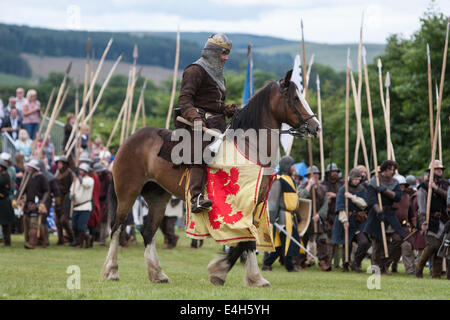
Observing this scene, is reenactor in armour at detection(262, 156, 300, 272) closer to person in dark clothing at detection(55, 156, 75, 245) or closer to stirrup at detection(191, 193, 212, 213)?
stirrup at detection(191, 193, 212, 213)

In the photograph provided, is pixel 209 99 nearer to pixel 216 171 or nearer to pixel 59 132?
pixel 216 171

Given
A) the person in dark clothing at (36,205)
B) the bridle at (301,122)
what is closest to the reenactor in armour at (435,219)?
the bridle at (301,122)

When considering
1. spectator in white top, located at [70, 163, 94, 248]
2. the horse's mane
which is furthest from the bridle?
spectator in white top, located at [70, 163, 94, 248]

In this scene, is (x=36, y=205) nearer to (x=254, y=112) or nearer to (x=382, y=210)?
(x=382, y=210)

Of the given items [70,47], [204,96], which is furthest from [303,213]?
[70,47]

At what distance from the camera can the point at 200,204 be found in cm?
947

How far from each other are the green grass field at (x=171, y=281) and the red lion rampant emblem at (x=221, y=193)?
0.84m

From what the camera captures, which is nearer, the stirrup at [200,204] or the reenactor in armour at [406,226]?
the stirrup at [200,204]

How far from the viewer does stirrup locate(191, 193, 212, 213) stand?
9.45m

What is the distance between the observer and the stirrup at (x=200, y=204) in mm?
9445

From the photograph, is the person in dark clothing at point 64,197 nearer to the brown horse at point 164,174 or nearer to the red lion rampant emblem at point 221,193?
the brown horse at point 164,174
